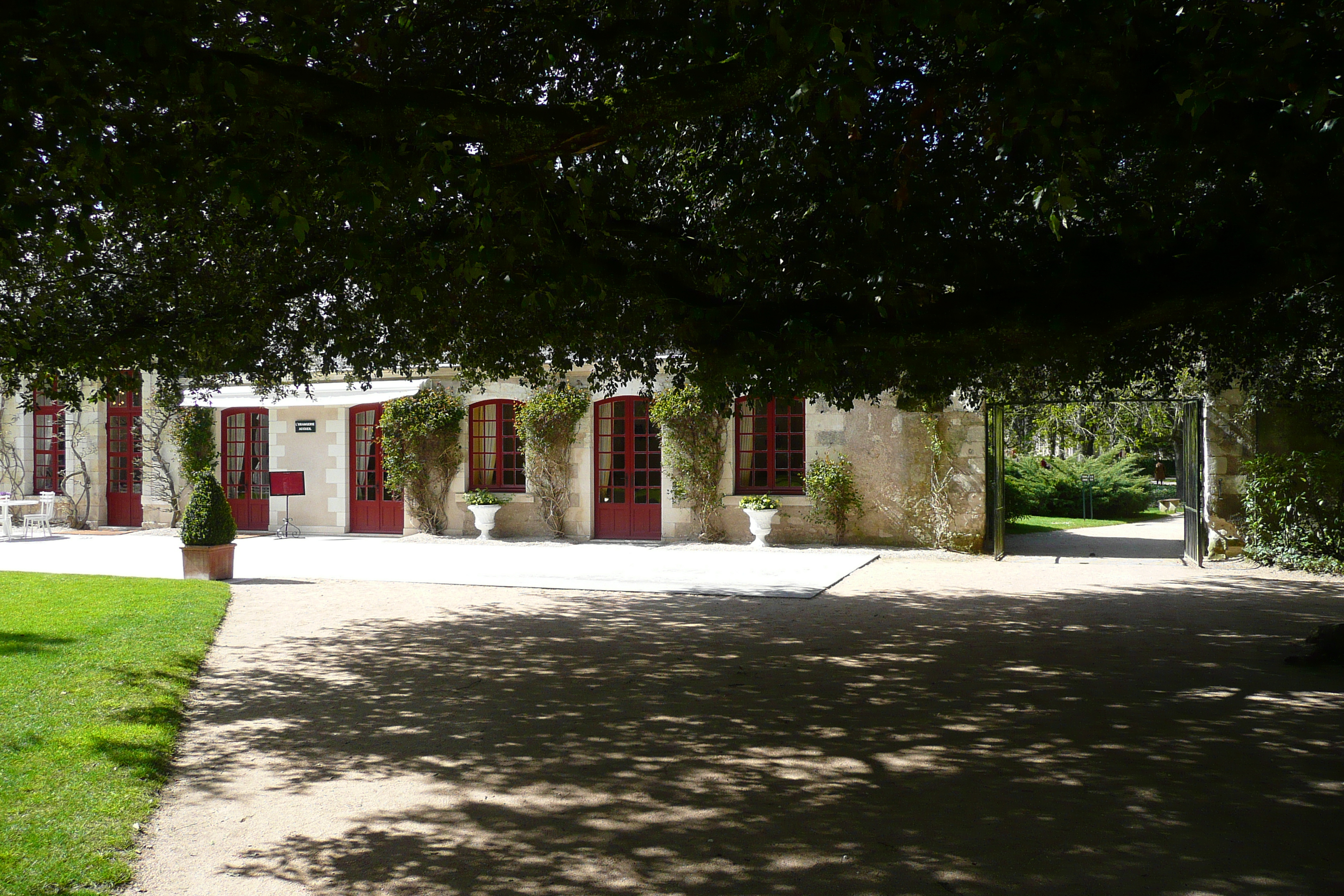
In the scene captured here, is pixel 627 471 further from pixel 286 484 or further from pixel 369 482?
pixel 286 484

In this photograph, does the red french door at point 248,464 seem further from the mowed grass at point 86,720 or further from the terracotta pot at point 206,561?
the mowed grass at point 86,720

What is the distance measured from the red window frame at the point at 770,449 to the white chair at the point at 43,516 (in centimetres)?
1206

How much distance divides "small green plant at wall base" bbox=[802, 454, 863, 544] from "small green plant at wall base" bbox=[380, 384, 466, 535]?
20.1 feet

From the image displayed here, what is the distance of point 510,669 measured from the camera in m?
6.39

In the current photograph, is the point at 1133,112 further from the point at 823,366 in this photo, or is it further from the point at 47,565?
the point at 47,565

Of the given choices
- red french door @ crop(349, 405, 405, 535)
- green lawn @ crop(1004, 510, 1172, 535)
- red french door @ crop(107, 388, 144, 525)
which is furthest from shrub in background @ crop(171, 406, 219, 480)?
green lawn @ crop(1004, 510, 1172, 535)

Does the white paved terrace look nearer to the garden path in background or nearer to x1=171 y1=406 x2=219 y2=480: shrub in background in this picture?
x1=171 y1=406 x2=219 y2=480: shrub in background

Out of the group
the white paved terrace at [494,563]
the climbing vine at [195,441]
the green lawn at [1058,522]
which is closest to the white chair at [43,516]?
the white paved terrace at [494,563]

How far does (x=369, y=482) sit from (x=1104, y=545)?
1244 cm

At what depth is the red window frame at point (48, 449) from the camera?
1864 centimetres

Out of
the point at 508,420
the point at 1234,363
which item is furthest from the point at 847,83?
the point at 508,420

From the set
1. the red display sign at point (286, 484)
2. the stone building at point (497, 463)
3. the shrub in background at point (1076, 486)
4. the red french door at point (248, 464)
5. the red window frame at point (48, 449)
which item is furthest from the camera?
the shrub in background at point (1076, 486)

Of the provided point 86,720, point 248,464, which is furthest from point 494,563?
point 248,464

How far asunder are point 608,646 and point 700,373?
2.52 m
